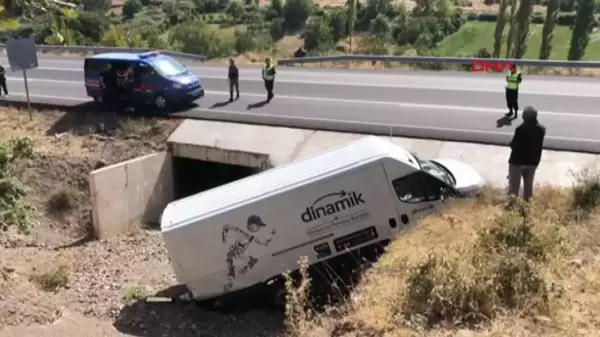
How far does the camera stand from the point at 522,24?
3541 centimetres

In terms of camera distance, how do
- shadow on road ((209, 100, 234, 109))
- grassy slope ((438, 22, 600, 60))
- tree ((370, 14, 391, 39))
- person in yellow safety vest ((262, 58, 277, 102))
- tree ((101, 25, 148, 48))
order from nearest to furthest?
person in yellow safety vest ((262, 58, 277, 102))
shadow on road ((209, 100, 234, 109))
tree ((101, 25, 148, 48))
grassy slope ((438, 22, 600, 60))
tree ((370, 14, 391, 39))

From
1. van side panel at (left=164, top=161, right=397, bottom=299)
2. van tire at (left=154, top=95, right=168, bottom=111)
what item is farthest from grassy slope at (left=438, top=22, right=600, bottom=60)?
van side panel at (left=164, top=161, right=397, bottom=299)

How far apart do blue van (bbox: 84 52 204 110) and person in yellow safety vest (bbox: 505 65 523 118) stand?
29.5 ft

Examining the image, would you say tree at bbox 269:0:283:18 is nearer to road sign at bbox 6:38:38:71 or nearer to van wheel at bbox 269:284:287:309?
road sign at bbox 6:38:38:71

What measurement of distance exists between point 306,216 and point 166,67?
1068cm

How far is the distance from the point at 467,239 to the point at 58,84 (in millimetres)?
20703

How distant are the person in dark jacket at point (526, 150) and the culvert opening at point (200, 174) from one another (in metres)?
9.09

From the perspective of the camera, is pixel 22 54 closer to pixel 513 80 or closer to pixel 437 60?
pixel 513 80

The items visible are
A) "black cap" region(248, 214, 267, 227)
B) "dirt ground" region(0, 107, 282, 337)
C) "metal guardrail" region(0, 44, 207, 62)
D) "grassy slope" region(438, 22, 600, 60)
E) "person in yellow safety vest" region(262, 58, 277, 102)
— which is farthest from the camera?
"grassy slope" region(438, 22, 600, 60)

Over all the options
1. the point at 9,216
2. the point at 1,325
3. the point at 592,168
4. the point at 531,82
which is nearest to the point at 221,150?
the point at 9,216

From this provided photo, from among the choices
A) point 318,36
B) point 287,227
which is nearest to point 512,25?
point 318,36

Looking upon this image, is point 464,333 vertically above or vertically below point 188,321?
above

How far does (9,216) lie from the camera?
49.4 feet

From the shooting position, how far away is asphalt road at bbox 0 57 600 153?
16.2m
